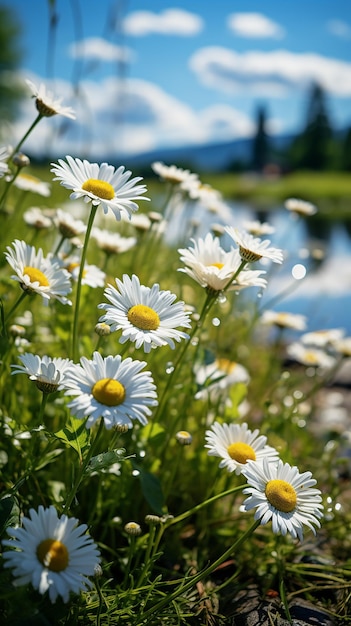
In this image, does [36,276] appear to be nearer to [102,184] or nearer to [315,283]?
[102,184]

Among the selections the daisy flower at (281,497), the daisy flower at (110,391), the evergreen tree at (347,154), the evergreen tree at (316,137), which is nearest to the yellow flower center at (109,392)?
the daisy flower at (110,391)

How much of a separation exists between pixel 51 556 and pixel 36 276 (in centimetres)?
52

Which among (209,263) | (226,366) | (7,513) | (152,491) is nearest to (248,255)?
(209,263)

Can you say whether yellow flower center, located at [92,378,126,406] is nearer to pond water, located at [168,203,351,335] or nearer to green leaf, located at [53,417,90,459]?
green leaf, located at [53,417,90,459]

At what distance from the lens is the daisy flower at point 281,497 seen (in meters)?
0.96

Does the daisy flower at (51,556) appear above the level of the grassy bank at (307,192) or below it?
below

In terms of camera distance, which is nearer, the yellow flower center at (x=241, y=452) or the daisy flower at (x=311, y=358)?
the yellow flower center at (x=241, y=452)

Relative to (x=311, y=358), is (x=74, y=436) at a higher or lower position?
lower

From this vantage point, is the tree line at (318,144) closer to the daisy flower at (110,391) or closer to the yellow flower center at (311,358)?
the yellow flower center at (311,358)

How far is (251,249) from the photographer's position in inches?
46.1

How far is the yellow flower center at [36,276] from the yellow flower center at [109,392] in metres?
0.32

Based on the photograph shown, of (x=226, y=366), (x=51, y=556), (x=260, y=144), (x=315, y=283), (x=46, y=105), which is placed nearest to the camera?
(x=51, y=556)

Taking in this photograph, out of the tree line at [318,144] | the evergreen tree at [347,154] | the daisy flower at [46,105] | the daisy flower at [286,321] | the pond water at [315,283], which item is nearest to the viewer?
the daisy flower at [46,105]

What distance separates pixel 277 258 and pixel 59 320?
64 cm
